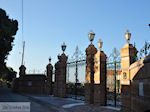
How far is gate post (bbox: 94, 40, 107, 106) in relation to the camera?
37.0 feet

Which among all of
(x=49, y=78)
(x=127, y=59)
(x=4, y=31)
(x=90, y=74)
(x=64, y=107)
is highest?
(x=4, y=31)

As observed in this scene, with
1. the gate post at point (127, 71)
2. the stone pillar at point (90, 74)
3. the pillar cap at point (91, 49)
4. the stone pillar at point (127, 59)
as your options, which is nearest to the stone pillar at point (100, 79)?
the stone pillar at point (90, 74)

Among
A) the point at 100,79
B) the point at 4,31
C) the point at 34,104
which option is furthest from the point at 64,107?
the point at 4,31

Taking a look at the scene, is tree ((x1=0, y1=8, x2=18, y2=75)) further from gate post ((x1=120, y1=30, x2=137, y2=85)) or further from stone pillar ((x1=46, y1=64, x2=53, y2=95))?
gate post ((x1=120, y1=30, x2=137, y2=85))

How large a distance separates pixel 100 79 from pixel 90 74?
128cm

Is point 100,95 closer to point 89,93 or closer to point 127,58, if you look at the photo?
point 89,93

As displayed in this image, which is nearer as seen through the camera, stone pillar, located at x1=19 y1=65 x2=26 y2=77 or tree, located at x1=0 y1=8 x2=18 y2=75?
tree, located at x1=0 y1=8 x2=18 y2=75

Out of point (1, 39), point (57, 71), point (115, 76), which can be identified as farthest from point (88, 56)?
point (1, 39)

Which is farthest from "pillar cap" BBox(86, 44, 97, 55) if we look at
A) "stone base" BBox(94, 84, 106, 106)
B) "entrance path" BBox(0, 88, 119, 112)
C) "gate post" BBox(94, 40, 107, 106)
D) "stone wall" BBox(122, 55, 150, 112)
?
"stone wall" BBox(122, 55, 150, 112)

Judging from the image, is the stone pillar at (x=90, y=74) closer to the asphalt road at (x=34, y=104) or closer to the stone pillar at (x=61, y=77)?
the asphalt road at (x=34, y=104)

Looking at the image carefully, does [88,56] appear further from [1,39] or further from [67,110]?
[1,39]

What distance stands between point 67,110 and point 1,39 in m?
14.6

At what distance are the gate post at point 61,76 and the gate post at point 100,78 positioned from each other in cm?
569

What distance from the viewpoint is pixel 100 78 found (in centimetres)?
1150
